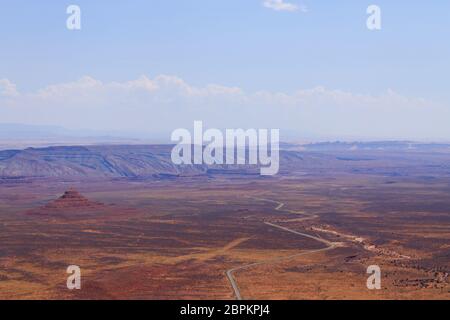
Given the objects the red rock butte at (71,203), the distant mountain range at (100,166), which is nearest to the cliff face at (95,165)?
the distant mountain range at (100,166)

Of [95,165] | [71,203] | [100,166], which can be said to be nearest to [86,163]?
[95,165]

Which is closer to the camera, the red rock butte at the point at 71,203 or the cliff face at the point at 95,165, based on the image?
the red rock butte at the point at 71,203

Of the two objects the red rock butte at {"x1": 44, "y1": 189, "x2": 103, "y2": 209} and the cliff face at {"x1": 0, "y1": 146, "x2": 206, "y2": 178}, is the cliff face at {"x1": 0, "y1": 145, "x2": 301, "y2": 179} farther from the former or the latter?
the red rock butte at {"x1": 44, "y1": 189, "x2": 103, "y2": 209}

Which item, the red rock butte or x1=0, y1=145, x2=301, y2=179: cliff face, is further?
x1=0, y1=145, x2=301, y2=179: cliff face

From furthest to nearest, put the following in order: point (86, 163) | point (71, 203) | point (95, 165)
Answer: point (86, 163), point (95, 165), point (71, 203)

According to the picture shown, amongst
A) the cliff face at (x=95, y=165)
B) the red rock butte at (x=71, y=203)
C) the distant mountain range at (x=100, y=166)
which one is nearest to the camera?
the red rock butte at (x=71, y=203)

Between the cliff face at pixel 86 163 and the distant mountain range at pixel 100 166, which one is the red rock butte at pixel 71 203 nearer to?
the distant mountain range at pixel 100 166

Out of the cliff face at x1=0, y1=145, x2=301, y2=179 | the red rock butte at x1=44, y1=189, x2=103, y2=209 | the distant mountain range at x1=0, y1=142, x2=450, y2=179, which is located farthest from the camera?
the cliff face at x1=0, y1=145, x2=301, y2=179

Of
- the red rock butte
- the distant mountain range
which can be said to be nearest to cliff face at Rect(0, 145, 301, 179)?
the distant mountain range

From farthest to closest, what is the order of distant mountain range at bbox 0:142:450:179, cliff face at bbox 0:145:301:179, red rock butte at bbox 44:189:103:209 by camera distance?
cliff face at bbox 0:145:301:179 < distant mountain range at bbox 0:142:450:179 < red rock butte at bbox 44:189:103:209

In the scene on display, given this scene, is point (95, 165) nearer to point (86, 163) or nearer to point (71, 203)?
point (86, 163)
